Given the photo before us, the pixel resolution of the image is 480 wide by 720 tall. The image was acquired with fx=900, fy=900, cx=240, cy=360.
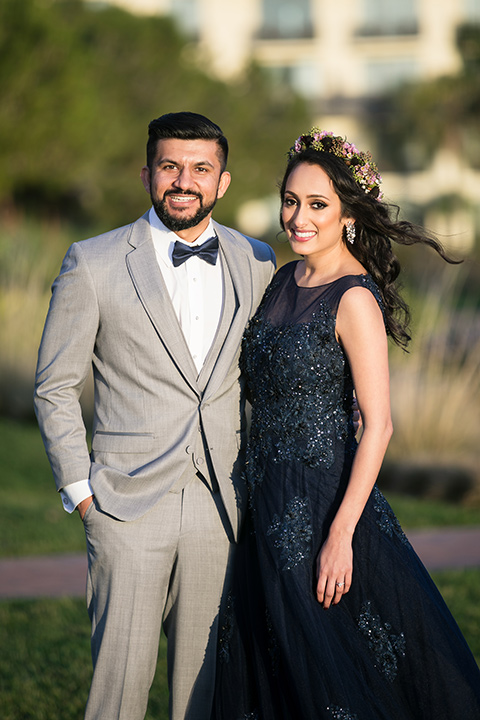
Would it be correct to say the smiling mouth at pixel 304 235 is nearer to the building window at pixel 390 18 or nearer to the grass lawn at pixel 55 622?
the grass lawn at pixel 55 622

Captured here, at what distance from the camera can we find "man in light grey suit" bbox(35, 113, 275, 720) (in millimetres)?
3334

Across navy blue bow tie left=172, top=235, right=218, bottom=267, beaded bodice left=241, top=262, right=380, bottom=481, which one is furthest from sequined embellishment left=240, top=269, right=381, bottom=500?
navy blue bow tie left=172, top=235, right=218, bottom=267

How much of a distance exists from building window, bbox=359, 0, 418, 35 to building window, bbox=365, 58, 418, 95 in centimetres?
139

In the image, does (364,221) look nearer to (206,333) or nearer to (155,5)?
(206,333)

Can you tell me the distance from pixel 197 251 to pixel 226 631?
1.46m

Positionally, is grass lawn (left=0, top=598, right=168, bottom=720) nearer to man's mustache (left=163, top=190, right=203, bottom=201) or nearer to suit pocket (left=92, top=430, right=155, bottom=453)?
suit pocket (left=92, top=430, right=155, bottom=453)

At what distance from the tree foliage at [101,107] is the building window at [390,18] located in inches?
500

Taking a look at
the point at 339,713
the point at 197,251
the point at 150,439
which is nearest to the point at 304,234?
the point at 197,251

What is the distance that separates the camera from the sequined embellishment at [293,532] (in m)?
3.22

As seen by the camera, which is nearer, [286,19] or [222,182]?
[222,182]

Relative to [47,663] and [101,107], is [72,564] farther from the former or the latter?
[101,107]

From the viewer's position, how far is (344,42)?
149 ft

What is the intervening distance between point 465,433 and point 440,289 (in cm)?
166

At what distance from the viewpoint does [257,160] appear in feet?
107
